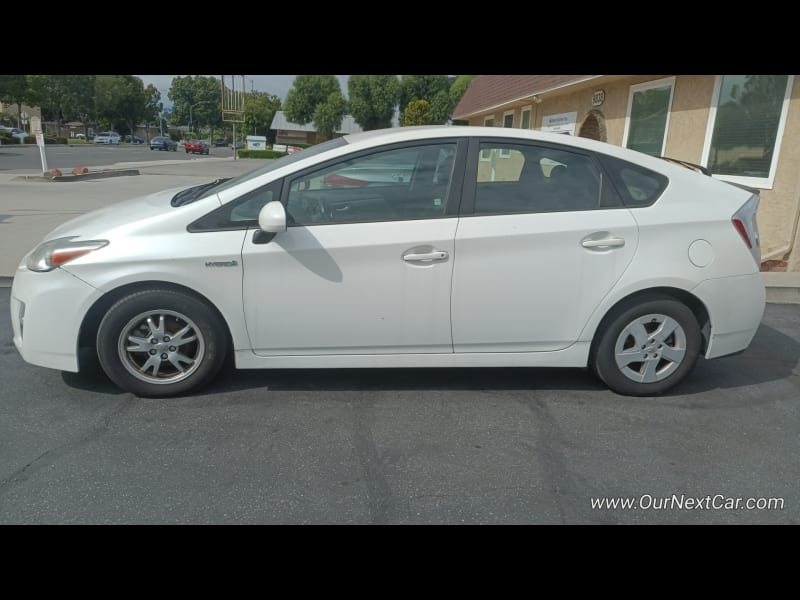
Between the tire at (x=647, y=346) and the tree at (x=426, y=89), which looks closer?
the tire at (x=647, y=346)

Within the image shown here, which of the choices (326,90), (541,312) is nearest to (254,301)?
(541,312)

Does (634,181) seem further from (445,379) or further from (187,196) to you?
(187,196)

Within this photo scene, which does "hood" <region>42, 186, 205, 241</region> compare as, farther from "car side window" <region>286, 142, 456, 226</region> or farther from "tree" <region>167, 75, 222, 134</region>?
"tree" <region>167, 75, 222, 134</region>

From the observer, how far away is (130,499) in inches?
95.6

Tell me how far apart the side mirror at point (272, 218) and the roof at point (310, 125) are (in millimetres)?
47203

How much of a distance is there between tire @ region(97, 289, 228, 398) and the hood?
0.45m

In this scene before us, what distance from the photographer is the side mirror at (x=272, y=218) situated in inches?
117

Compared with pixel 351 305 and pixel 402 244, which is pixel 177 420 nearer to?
pixel 351 305

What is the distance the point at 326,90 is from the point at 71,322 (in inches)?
2140

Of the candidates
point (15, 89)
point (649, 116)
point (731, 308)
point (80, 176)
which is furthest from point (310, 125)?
point (731, 308)

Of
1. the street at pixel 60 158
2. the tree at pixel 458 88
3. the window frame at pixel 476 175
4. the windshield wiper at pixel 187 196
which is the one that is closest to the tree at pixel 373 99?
the tree at pixel 458 88

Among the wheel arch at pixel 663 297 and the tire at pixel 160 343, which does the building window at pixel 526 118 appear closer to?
the wheel arch at pixel 663 297

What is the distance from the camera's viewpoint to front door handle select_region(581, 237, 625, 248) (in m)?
3.27

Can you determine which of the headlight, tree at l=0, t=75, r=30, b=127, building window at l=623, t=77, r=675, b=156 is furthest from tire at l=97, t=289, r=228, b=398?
tree at l=0, t=75, r=30, b=127
